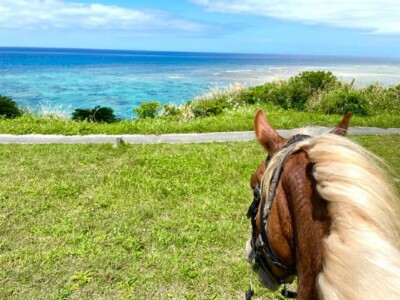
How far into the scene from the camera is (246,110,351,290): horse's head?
49.7 inches

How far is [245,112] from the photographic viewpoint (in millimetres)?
11508

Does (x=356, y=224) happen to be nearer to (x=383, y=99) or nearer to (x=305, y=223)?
(x=305, y=223)

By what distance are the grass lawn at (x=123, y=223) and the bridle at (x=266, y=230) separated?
2.01 metres

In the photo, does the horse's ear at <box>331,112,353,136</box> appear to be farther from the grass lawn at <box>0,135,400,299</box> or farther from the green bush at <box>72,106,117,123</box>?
the green bush at <box>72,106,117,123</box>

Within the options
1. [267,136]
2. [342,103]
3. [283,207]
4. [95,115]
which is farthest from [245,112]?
[283,207]

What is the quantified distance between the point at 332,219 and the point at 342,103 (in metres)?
11.8

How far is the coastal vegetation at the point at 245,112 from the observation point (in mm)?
9609

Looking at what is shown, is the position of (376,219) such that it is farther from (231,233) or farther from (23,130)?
(23,130)

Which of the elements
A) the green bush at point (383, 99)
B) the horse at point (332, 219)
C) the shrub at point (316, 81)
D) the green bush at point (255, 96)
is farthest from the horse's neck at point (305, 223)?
the shrub at point (316, 81)

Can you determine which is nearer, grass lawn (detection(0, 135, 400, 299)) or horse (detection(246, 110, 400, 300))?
horse (detection(246, 110, 400, 300))

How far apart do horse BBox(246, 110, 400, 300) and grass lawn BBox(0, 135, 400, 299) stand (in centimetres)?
241

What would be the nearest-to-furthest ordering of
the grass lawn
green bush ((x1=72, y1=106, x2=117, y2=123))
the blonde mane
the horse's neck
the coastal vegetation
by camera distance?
the blonde mane < the horse's neck < the grass lawn < the coastal vegetation < green bush ((x1=72, y1=106, x2=117, y2=123))

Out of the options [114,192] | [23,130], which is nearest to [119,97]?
[23,130]

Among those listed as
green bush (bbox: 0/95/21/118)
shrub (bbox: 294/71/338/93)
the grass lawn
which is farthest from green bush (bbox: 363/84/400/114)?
green bush (bbox: 0/95/21/118)
